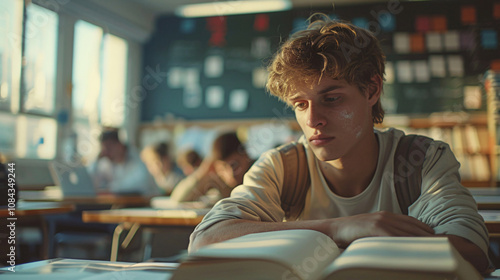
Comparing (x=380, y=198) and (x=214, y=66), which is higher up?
(x=214, y=66)

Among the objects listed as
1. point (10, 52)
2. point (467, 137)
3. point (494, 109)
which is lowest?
point (467, 137)

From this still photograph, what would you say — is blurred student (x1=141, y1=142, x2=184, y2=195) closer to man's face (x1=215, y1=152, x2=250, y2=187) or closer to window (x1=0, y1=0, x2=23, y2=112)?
window (x1=0, y1=0, x2=23, y2=112)

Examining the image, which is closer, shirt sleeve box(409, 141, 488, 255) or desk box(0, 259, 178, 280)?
desk box(0, 259, 178, 280)

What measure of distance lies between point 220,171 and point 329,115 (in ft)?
6.29

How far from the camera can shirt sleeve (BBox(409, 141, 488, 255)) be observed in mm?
915

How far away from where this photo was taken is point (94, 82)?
7.17m

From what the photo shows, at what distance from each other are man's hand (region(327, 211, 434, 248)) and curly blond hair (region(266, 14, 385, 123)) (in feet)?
1.35

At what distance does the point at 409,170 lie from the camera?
115cm

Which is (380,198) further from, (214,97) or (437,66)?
(214,97)

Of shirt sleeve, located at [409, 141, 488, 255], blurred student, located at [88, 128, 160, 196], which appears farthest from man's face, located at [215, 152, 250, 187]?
shirt sleeve, located at [409, 141, 488, 255]

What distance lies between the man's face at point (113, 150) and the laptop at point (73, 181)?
32.6 inches

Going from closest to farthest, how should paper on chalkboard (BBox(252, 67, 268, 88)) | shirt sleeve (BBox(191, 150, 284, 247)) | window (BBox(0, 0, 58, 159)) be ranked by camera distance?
shirt sleeve (BBox(191, 150, 284, 247)) → window (BBox(0, 0, 58, 159)) → paper on chalkboard (BBox(252, 67, 268, 88))

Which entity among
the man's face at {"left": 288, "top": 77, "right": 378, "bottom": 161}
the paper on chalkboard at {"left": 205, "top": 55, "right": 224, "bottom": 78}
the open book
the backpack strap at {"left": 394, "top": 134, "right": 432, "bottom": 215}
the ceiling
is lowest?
the open book

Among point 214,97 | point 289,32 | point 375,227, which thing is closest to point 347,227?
point 375,227
